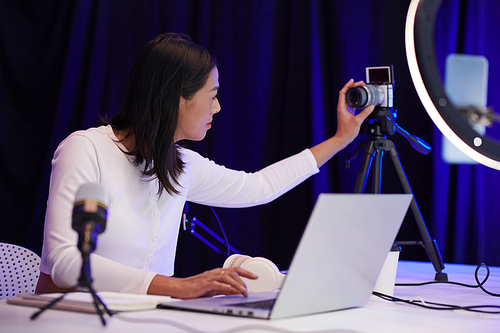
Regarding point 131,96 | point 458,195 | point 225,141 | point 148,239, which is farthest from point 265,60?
point 148,239

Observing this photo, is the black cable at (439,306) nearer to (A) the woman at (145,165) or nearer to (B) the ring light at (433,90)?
(B) the ring light at (433,90)

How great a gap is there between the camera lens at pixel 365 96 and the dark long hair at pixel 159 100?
41cm

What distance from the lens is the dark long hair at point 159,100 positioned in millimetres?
1206

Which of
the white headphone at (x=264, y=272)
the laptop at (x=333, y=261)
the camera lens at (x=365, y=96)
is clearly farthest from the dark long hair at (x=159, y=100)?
the laptop at (x=333, y=261)

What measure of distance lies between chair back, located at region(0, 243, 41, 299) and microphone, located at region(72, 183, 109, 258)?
790 mm

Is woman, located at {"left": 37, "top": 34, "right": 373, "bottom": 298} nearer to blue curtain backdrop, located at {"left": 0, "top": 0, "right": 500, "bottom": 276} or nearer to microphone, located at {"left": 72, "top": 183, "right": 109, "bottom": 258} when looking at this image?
microphone, located at {"left": 72, "top": 183, "right": 109, "bottom": 258}

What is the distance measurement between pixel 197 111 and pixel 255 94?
118cm

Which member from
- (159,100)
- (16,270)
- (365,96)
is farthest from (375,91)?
(16,270)

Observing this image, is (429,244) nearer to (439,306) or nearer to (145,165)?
(439,306)

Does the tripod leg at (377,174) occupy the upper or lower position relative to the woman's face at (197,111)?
lower

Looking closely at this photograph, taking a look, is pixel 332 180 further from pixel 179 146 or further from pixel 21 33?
pixel 21 33

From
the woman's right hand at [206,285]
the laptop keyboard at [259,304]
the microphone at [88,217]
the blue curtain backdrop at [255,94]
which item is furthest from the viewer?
the blue curtain backdrop at [255,94]

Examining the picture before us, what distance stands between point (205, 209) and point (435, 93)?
1.73m

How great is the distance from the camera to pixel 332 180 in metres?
2.28
